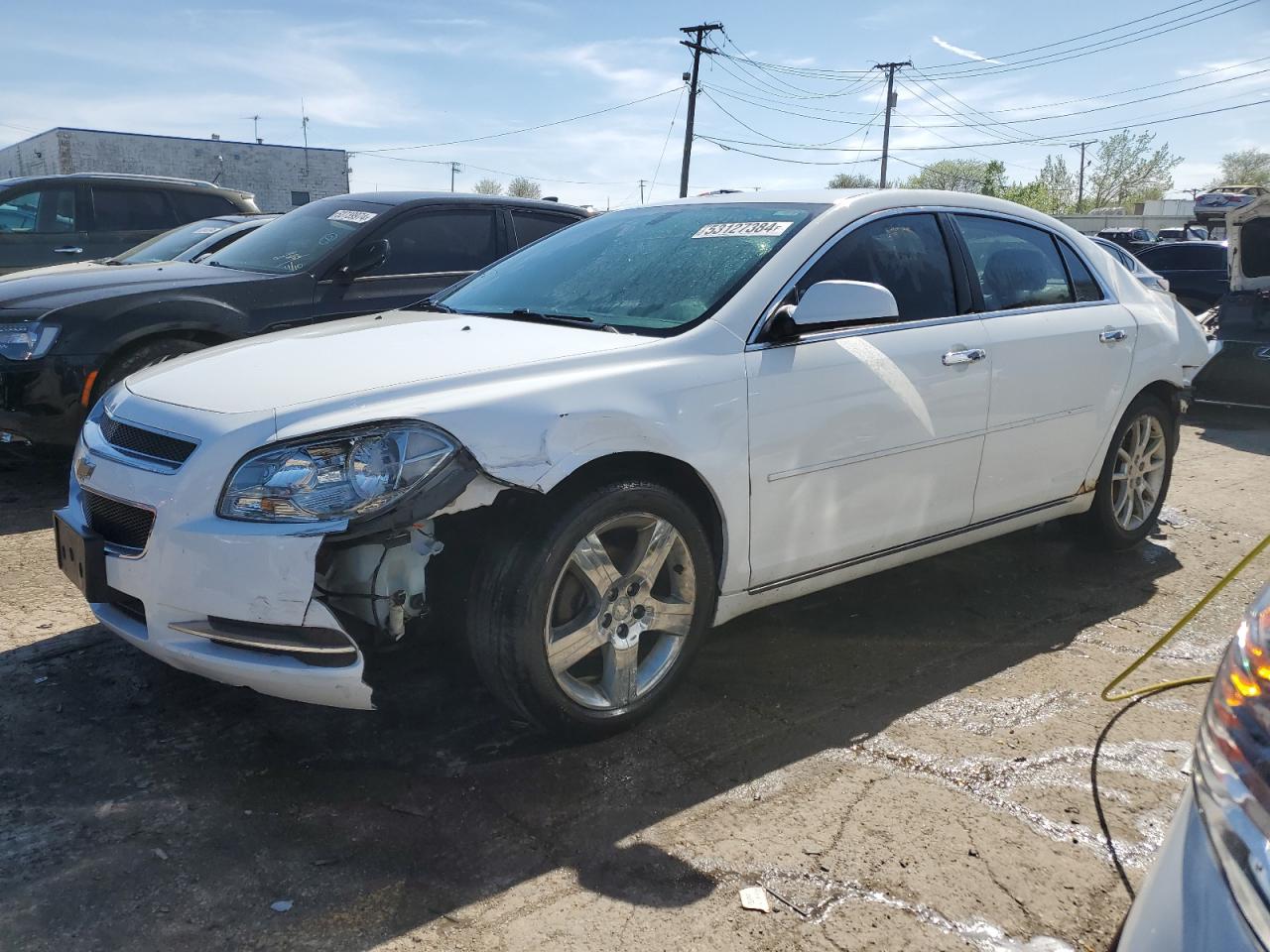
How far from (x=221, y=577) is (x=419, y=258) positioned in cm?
434

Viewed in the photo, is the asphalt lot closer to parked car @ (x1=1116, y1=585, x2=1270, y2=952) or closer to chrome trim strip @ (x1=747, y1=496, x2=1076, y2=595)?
chrome trim strip @ (x1=747, y1=496, x2=1076, y2=595)

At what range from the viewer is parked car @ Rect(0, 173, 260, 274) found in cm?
1046

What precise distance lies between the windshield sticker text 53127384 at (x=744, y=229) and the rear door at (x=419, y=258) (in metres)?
3.04

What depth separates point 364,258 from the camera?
6.14 meters

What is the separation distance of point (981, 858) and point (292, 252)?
539 cm

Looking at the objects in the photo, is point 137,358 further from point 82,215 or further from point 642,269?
point 82,215

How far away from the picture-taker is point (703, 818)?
267 centimetres

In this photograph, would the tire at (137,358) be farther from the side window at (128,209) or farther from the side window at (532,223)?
the side window at (128,209)

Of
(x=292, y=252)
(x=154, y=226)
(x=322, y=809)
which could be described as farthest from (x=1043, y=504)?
(x=154, y=226)

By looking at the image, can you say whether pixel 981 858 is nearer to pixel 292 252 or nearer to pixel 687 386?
pixel 687 386

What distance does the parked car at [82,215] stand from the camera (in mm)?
10461

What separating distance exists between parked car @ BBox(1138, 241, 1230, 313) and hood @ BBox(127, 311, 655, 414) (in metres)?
12.4

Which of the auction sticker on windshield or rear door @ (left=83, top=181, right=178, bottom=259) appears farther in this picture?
rear door @ (left=83, top=181, right=178, bottom=259)

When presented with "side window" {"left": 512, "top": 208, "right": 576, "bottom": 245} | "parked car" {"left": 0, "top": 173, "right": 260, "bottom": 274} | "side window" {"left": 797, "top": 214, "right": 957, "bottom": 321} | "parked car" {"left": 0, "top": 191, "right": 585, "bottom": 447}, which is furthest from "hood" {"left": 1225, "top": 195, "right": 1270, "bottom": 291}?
"parked car" {"left": 0, "top": 173, "right": 260, "bottom": 274}
